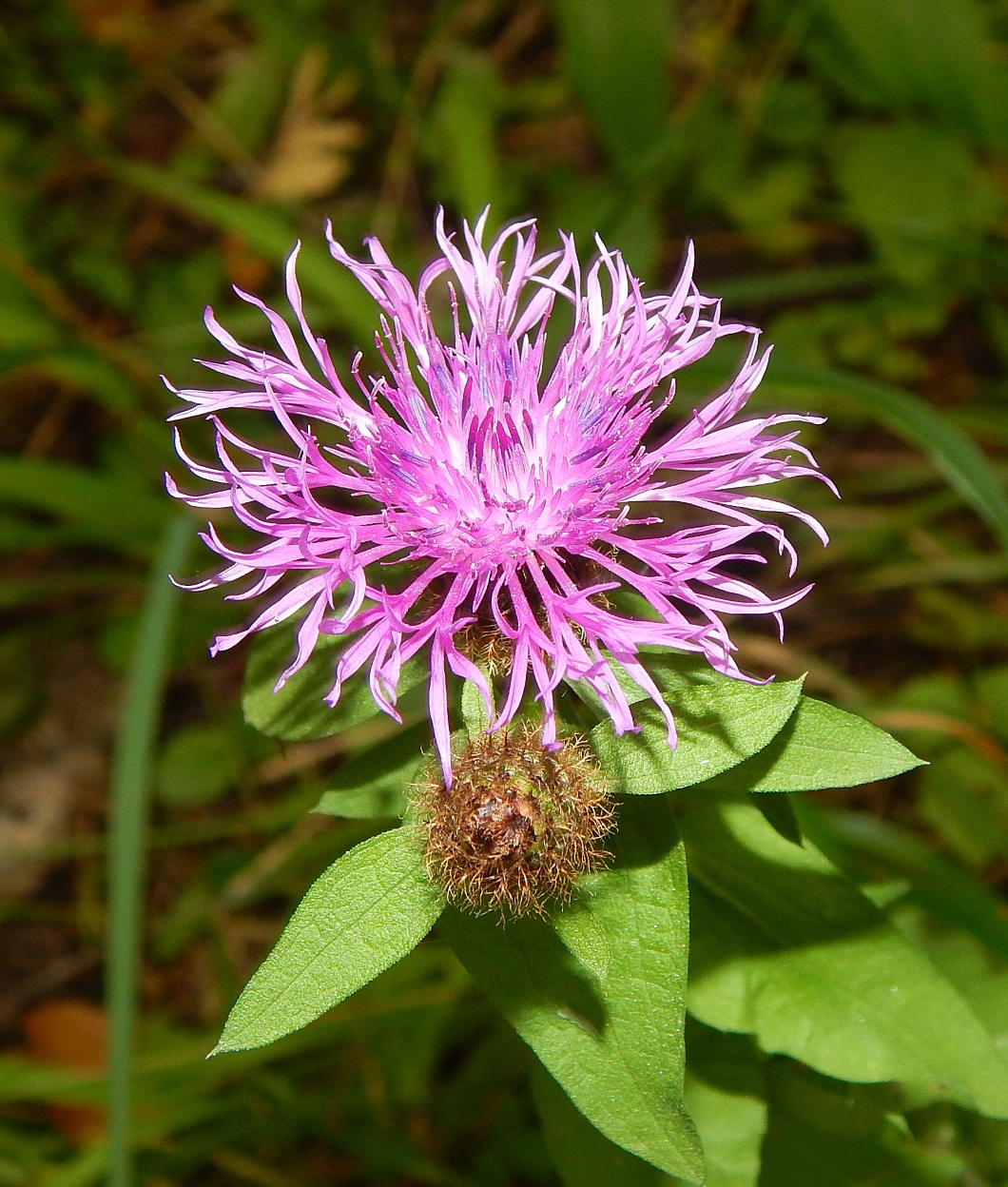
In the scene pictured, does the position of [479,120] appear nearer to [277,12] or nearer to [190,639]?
[277,12]

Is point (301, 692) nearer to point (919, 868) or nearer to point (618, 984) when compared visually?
point (618, 984)

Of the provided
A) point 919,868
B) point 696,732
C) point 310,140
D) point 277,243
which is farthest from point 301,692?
point 310,140

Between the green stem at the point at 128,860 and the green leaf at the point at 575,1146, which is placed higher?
the green stem at the point at 128,860

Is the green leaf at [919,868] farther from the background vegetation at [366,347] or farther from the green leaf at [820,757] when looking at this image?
the green leaf at [820,757]

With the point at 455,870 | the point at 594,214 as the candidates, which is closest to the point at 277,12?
the point at 594,214

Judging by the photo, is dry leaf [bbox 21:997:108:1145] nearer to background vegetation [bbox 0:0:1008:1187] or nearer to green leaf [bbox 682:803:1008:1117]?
background vegetation [bbox 0:0:1008:1187]

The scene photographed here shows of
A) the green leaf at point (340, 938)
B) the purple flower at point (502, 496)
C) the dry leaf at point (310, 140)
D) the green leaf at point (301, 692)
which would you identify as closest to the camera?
the green leaf at point (340, 938)

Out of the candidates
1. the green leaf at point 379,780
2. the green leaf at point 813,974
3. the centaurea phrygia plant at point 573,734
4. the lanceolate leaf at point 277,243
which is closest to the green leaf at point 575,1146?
the centaurea phrygia plant at point 573,734
